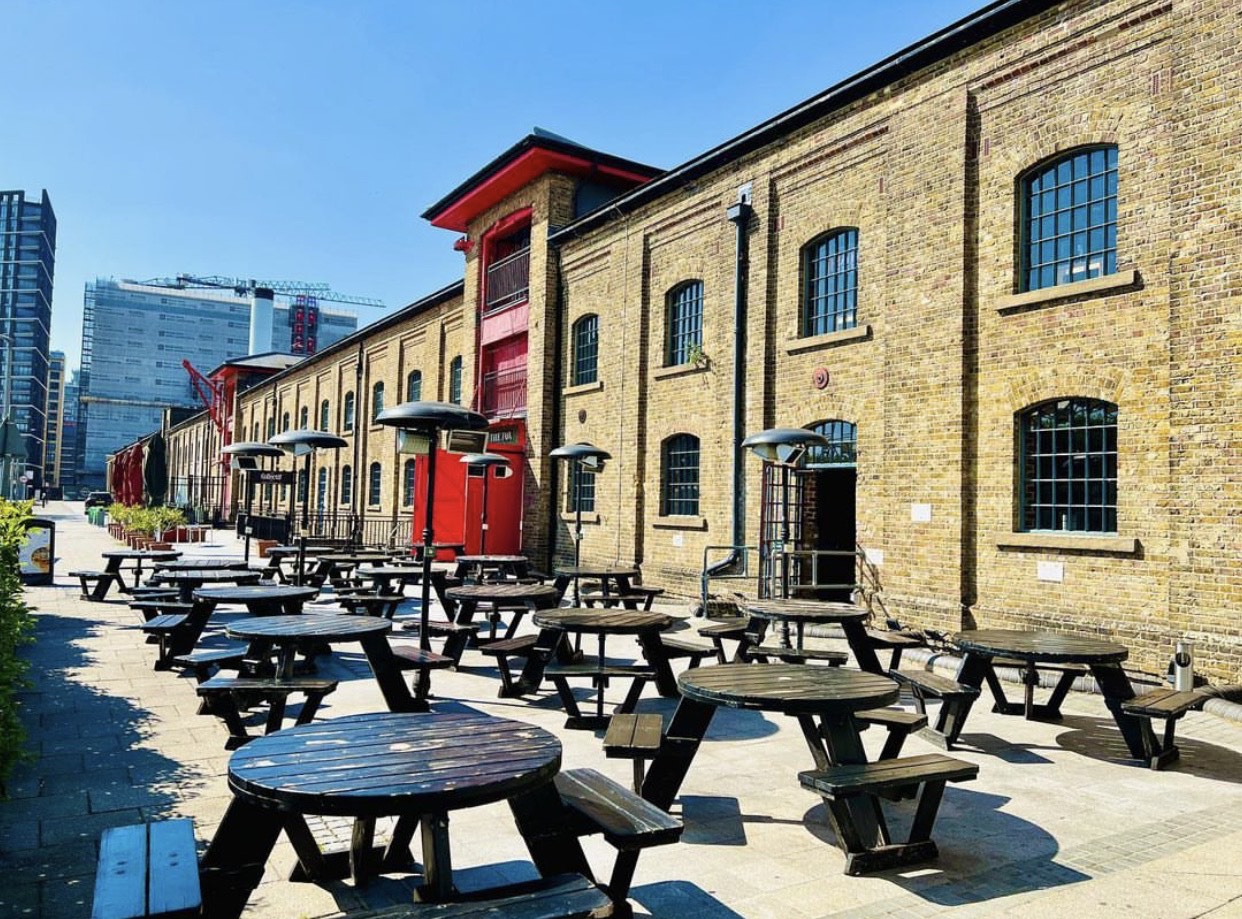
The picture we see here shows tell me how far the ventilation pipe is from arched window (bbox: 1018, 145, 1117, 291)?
81.3 m

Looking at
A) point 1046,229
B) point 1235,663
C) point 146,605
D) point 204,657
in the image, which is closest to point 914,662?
point 1235,663

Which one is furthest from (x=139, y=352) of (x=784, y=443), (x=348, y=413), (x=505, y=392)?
(x=784, y=443)

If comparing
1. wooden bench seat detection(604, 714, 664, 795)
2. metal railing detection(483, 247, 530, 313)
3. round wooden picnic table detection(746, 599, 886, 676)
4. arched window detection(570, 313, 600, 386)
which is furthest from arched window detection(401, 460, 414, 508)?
wooden bench seat detection(604, 714, 664, 795)

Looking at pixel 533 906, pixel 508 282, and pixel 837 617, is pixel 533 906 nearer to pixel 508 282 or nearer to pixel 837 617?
pixel 837 617

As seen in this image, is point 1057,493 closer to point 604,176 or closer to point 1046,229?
point 1046,229

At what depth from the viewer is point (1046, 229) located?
9977 millimetres

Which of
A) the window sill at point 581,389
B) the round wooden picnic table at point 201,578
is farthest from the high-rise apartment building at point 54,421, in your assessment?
the round wooden picnic table at point 201,578

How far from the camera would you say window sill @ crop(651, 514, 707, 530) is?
48.6 ft

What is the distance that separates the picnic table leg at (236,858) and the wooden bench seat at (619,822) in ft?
3.39

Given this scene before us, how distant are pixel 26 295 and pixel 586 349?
131510 millimetres

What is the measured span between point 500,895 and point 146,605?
324 inches

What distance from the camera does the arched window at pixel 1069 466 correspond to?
360 inches

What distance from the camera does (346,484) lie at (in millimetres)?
33000

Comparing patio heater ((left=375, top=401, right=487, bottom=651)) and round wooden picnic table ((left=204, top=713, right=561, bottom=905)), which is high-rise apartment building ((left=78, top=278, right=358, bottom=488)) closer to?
patio heater ((left=375, top=401, right=487, bottom=651))
